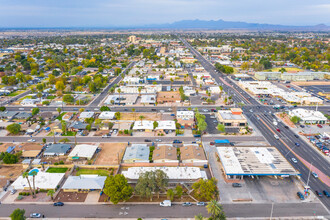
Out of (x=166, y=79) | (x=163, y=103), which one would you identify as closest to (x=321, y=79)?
(x=166, y=79)

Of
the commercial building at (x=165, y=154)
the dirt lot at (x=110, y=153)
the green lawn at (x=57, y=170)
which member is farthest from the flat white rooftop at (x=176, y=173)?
the green lawn at (x=57, y=170)

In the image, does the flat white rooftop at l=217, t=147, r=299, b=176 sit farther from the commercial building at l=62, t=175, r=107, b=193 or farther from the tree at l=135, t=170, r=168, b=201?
the commercial building at l=62, t=175, r=107, b=193

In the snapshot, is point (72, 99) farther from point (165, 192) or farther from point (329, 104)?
point (329, 104)

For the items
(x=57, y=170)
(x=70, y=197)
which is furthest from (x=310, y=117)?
(x=57, y=170)

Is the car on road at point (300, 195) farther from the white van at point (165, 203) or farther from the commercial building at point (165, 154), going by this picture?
the commercial building at point (165, 154)

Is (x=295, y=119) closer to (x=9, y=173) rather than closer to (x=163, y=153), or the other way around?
(x=163, y=153)
